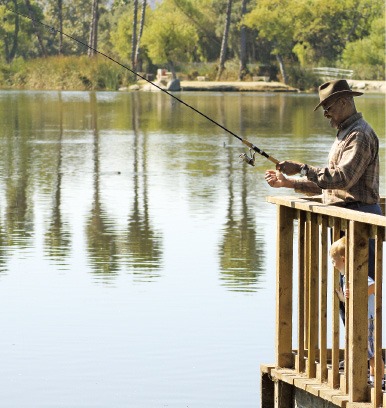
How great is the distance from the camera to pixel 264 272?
12.0 meters

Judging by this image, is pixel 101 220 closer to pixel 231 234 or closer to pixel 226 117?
pixel 231 234

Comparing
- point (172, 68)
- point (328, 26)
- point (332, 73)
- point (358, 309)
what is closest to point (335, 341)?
point (358, 309)

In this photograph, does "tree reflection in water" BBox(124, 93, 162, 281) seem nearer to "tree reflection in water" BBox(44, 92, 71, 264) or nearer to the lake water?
the lake water

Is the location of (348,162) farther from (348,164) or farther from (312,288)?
(312,288)

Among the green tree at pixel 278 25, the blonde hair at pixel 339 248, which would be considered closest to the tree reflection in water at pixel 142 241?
the blonde hair at pixel 339 248

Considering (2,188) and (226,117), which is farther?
(226,117)

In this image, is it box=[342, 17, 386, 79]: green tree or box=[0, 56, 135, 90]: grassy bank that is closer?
box=[0, 56, 135, 90]: grassy bank

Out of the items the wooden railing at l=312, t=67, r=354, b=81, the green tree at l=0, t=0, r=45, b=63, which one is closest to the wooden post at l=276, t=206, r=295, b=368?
the wooden railing at l=312, t=67, r=354, b=81

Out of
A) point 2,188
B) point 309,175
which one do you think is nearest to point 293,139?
point 2,188

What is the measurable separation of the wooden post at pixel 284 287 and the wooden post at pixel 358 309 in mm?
746

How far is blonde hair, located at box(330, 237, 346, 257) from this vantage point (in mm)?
6660

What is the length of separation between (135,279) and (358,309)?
17.7 feet

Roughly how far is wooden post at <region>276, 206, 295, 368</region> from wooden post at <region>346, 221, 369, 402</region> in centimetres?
75

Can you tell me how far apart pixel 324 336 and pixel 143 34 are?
85.0m
